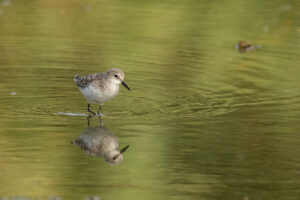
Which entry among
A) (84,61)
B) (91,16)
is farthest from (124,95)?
(91,16)

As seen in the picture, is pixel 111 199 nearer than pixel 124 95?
Yes

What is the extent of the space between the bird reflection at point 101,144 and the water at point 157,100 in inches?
4.8

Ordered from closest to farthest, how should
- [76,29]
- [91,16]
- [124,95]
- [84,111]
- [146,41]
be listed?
1. [84,111]
2. [124,95]
3. [146,41]
4. [76,29]
5. [91,16]

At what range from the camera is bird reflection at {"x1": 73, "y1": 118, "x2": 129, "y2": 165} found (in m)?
9.73

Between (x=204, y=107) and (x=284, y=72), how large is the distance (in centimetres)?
360

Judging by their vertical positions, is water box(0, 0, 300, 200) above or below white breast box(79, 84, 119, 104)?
below

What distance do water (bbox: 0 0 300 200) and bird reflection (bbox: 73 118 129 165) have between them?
12 centimetres

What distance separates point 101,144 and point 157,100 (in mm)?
2905

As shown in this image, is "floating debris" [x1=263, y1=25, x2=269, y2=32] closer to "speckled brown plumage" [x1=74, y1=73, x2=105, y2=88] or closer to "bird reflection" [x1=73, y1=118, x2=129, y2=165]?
"speckled brown plumage" [x1=74, y1=73, x2=105, y2=88]

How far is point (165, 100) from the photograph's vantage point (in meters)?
13.0

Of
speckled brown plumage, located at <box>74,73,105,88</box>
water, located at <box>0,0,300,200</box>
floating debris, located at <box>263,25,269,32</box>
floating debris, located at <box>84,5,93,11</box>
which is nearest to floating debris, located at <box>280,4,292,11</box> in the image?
water, located at <box>0,0,300,200</box>

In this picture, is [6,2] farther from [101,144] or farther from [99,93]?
[101,144]

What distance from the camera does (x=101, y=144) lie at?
33.6 feet

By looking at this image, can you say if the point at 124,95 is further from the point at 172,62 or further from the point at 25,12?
the point at 25,12
